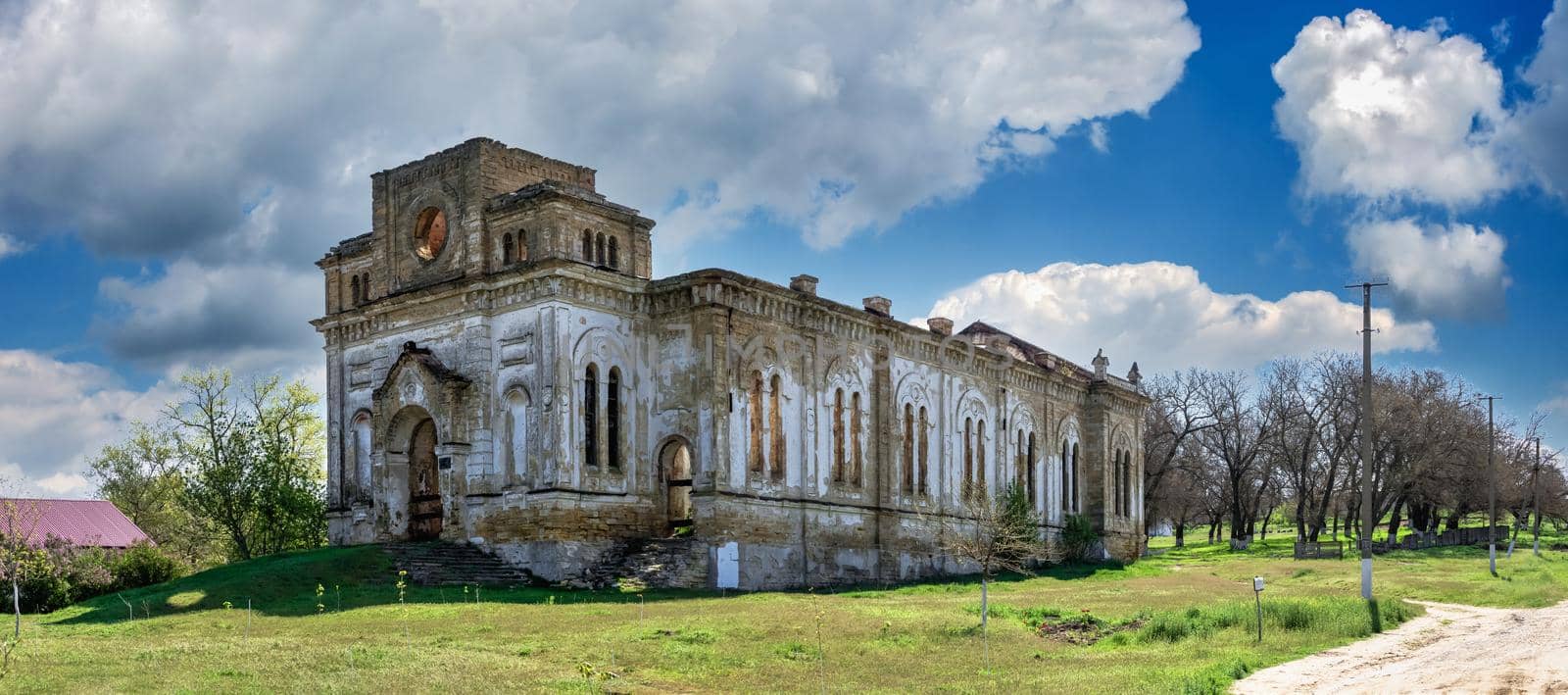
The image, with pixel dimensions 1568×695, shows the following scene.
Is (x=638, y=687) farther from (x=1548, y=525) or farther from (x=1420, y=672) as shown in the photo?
→ (x=1548, y=525)

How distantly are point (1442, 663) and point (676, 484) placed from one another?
22580 millimetres

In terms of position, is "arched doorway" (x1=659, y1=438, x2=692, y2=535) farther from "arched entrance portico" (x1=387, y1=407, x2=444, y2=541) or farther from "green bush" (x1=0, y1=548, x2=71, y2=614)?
"green bush" (x1=0, y1=548, x2=71, y2=614)

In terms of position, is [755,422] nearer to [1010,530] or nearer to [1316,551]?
[1010,530]

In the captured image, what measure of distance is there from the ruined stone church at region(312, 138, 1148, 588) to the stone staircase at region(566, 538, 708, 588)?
96 millimetres

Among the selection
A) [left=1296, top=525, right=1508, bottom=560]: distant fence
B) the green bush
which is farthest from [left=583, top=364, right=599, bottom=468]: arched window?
[left=1296, top=525, right=1508, bottom=560]: distant fence

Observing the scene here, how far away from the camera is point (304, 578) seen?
3428 cm

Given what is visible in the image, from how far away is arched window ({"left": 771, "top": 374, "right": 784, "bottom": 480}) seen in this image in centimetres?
4206

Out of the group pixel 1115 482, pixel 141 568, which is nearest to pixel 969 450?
pixel 1115 482

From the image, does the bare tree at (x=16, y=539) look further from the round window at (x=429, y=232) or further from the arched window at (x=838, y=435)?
the arched window at (x=838, y=435)

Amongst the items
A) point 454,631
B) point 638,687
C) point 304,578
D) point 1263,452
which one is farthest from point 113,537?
point 1263,452

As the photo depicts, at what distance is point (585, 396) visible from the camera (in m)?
39.4

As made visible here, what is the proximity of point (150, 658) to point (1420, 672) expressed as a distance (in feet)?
64.6

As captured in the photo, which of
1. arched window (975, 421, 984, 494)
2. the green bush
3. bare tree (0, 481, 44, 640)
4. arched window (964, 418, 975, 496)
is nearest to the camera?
bare tree (0, 481, 44, 640)

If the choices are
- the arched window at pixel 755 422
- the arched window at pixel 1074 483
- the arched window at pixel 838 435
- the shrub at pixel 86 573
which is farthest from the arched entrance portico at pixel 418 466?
the arched window at pixel 1074 483
